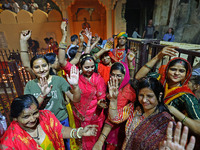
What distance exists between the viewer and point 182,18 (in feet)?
27.9

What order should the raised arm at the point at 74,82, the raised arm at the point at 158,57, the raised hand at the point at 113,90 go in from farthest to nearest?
the raised arm at the point at 158,57 < the raised arm at the point at 74,82 < the raised hand at the point at 113,90

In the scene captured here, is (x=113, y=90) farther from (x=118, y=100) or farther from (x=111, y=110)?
(x=118, y=100)

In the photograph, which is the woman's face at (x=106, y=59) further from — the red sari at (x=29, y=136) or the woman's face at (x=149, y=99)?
the red sari at (x=29, y=136)

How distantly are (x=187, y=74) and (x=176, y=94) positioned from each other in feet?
1.04

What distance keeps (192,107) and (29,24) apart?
10470mm

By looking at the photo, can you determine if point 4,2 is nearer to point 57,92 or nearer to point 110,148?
point 57,92

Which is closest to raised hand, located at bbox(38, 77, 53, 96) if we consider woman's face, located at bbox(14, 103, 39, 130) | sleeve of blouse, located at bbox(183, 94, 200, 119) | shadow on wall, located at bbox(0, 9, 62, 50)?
woman's face, located at bbox(14, 103, 39, 130)

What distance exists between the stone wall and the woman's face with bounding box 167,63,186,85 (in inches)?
332

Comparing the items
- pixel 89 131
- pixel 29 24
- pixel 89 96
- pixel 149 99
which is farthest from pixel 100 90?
pixel 29 24

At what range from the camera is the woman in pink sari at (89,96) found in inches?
77.3

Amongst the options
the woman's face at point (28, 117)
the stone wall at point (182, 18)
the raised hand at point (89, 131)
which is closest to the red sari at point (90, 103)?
the raised hand at point (89, 131)

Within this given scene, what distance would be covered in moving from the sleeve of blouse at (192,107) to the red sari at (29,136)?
5.21 feet

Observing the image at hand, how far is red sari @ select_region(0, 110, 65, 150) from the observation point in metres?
Result: 1.07

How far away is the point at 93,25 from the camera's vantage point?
953 cm
